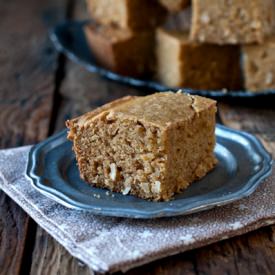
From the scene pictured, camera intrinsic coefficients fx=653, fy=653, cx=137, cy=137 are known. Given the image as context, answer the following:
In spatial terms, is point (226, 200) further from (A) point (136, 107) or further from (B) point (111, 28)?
(B) point (111, 28)

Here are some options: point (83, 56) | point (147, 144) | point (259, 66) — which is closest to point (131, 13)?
point (83, 56)

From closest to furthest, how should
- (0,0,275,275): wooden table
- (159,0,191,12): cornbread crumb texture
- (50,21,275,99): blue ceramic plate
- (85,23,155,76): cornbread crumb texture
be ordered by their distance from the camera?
(0,0,275,275): wooden table → (50,21,275,99): blue ceramic plate → (159,0,191,12): cornbread crumb texture → (85,23,155,76): cornbread crumb texture

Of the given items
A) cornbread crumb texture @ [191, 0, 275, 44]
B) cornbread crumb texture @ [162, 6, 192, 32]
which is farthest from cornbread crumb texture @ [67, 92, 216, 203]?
cornbread crumb texture @ [162, 6, 192, 32]

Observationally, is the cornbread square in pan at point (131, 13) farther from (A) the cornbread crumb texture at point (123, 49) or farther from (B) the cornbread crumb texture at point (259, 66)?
(B) the cornbread crumb texture at point (259, 66)

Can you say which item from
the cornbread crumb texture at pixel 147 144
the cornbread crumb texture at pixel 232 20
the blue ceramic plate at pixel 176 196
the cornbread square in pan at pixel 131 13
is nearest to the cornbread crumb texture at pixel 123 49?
the cornbread square in pan at pixel 131 13

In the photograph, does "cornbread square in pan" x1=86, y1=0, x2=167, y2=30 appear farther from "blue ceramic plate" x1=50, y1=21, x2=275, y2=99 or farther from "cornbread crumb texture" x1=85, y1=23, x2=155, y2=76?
"blue ceramic plate" x1=50, y1=21, x2=275, y2=99

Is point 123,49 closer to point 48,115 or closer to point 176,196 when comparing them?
point 48,115

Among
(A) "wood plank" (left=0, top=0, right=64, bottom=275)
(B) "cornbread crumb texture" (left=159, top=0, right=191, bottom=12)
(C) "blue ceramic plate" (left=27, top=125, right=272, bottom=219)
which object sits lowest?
(A) "wood plank" (left=0, top=0, right=64, bottom=275)

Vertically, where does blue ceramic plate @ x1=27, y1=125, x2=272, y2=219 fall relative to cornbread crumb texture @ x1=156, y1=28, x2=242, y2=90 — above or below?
above
